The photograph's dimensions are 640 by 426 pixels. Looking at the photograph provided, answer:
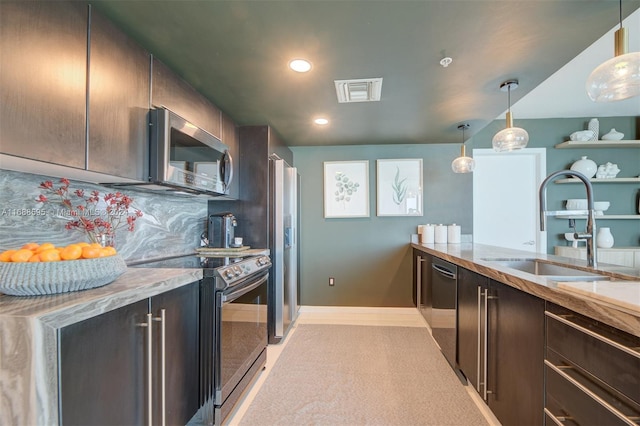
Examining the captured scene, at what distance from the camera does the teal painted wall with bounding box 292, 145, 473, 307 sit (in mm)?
3629

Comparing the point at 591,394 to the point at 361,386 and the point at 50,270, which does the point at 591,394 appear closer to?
the point at 361,386

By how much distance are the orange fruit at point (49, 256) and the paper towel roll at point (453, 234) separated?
11.2 feet

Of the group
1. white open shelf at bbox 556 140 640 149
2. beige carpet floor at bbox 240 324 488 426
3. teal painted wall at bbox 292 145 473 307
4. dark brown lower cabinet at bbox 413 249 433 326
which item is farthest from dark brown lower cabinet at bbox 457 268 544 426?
white open shelf at bbox 556 140 640 149

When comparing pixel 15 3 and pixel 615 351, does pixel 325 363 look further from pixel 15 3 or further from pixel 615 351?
pixel 15 3

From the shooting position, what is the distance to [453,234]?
3346 mm

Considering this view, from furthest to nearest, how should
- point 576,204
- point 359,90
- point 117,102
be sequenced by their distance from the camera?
point 576,204
point 359,90
point 117,102

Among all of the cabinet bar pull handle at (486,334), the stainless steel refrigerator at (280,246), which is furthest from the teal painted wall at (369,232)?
the cabinet bar pull handle at (486,334)

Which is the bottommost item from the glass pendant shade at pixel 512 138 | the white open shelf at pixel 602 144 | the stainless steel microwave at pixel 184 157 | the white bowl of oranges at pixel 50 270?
the white bowl of oranges at pixel 50 270

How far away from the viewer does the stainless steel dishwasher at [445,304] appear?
83.0 inches

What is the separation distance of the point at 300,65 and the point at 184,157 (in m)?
0.90

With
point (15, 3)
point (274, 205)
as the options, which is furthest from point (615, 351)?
point (274, 205)

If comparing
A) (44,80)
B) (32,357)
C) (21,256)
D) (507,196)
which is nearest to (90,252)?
(21,256)

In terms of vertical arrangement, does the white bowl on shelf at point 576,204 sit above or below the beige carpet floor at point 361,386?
above

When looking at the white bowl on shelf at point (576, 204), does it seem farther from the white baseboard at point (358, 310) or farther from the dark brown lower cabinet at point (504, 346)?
the dark brown lower cabinet at point (504, 346)
